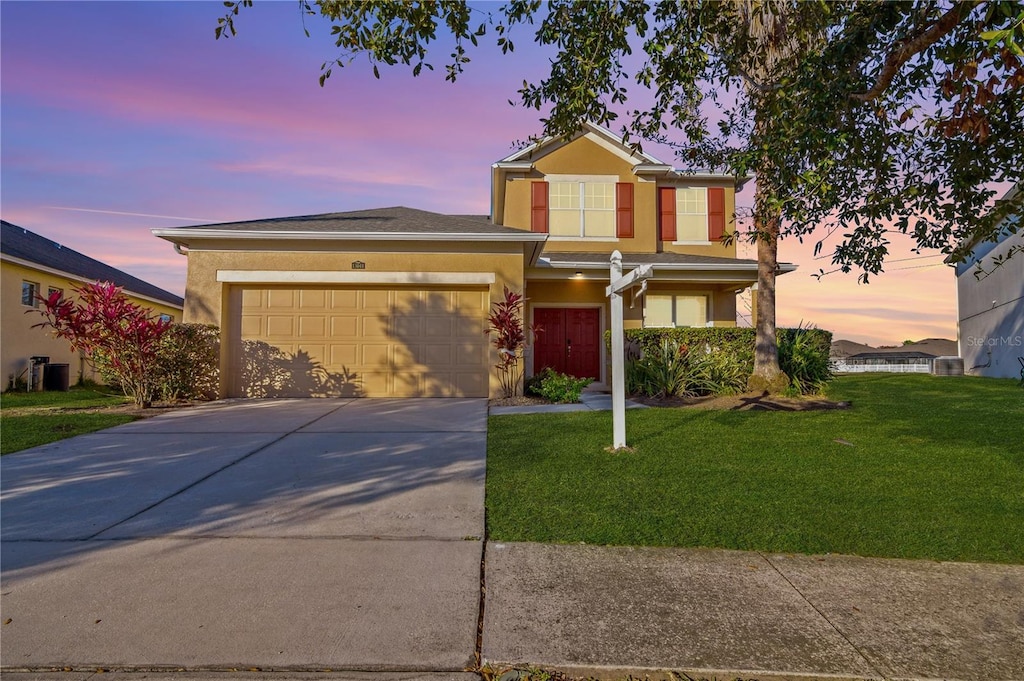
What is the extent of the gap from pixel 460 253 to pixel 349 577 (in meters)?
9.17

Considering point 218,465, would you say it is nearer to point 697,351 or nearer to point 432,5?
point 432,5

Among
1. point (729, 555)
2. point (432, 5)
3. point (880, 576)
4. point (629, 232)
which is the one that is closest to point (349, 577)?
point (729, 555)

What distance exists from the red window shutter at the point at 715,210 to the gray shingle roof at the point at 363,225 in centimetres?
676

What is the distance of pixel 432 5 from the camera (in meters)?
5.11

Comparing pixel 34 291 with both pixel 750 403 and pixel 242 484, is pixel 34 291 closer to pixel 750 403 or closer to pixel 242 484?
pixel 242 484

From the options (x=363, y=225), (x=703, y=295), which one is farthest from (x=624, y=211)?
(x=363, y=225)

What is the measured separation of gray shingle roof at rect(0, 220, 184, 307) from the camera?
15.7 m

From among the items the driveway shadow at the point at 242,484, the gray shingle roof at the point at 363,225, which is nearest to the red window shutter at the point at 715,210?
the gray shingle roof at the point at 363,225

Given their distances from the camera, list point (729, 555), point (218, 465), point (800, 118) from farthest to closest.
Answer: point (218, 465) < point (800, 118) < point (729, 555)

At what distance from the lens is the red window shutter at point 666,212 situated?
16344 mm

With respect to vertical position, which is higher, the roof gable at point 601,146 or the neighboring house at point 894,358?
the roof gable at point 601,146

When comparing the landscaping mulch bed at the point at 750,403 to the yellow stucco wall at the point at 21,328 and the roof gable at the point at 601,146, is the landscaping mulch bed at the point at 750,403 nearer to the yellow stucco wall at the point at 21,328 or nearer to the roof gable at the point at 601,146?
the roof gable at the point at 601,146

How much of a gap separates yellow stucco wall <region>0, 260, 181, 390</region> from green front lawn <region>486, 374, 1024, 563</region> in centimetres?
1324

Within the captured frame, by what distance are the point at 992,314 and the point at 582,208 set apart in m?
14.5
